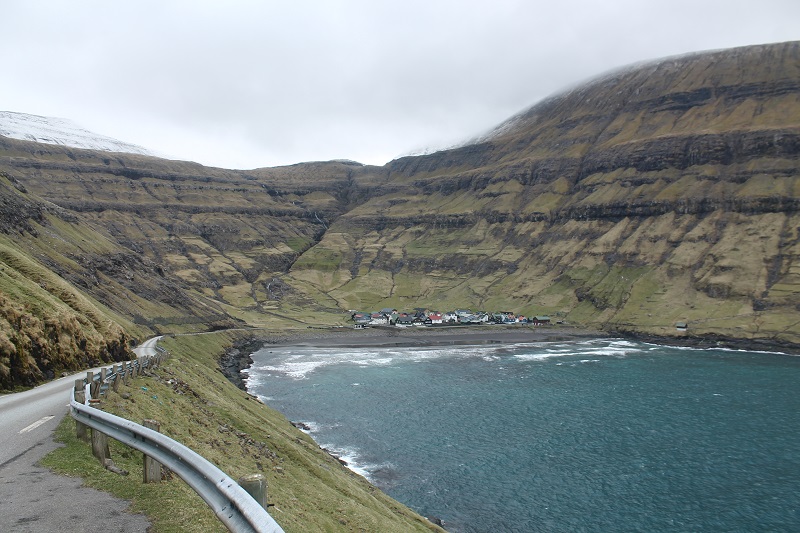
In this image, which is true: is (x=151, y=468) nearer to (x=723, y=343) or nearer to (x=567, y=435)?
(x=567, y=435)

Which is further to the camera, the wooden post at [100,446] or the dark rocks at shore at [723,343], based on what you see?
the dark rocks at shore at [723,343]

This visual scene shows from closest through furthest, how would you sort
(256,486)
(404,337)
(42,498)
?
(256,486) → (42,498) → (404,337)

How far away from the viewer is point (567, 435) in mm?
77750

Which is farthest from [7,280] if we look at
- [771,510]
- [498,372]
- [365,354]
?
[365,354]

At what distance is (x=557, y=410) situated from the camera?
91.6 metres

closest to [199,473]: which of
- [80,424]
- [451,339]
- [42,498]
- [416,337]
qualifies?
[42,498]

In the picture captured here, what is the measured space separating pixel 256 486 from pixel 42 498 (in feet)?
30.1

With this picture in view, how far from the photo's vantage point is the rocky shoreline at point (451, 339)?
514ft

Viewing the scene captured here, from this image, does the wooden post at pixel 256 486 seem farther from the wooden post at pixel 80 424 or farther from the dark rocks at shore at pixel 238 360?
the dark rocks at shore at pixel 238 360

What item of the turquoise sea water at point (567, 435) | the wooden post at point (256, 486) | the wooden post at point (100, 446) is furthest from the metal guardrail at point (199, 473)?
the turquoise sea water at point (567, 435)

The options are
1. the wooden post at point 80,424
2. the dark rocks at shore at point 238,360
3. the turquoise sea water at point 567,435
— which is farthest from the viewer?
the dark rocks at shore at point 238,360

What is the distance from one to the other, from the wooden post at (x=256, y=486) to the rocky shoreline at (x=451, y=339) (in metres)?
142

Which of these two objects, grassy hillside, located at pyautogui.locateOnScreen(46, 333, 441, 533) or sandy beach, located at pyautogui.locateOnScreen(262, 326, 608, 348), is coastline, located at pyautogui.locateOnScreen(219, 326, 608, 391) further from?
grassy hillside, located at pyautogui.locateOnScreen(46, 333, 441, 533)

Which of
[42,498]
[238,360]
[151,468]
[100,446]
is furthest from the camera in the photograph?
[238,360]
